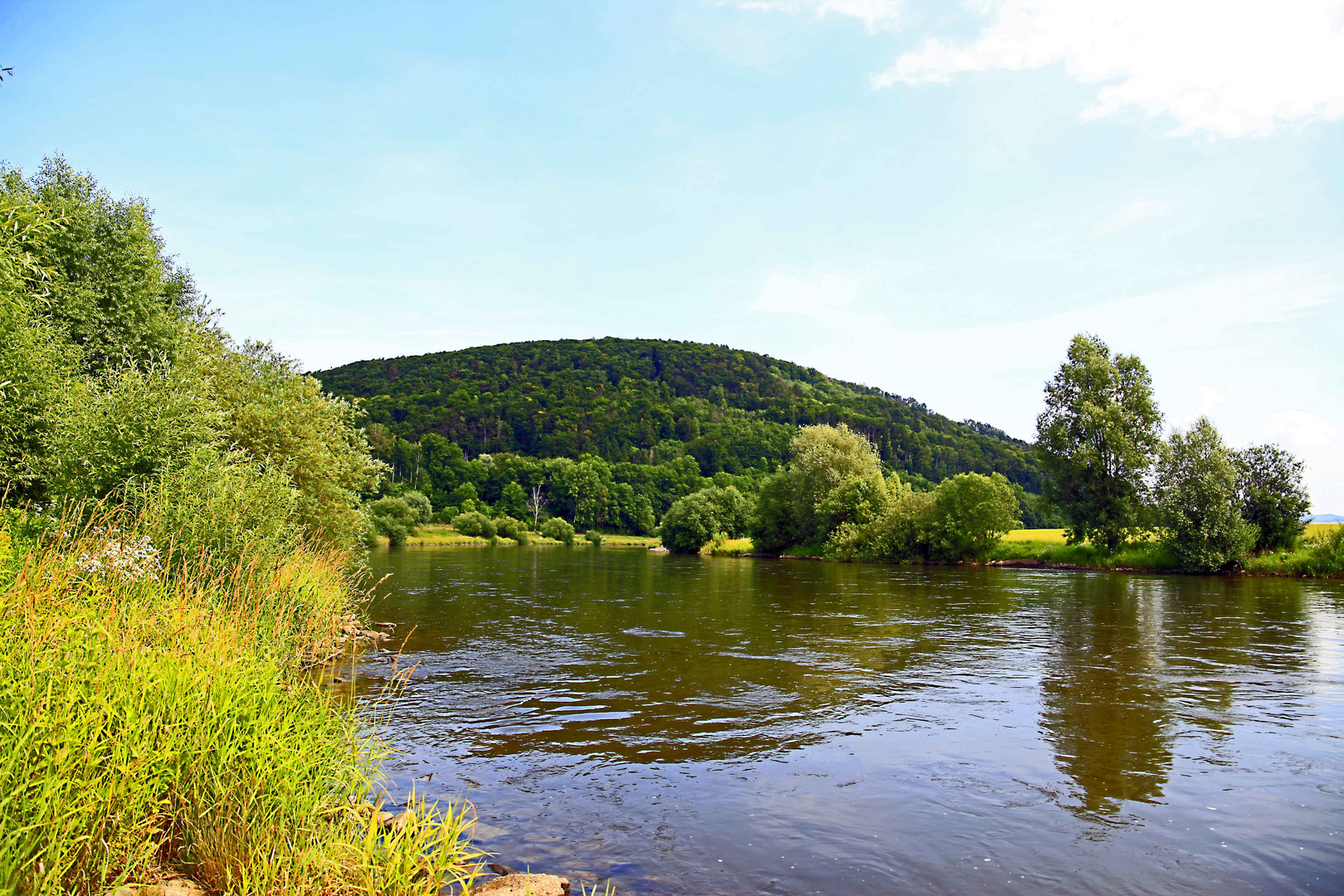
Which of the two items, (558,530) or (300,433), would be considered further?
(558,530)

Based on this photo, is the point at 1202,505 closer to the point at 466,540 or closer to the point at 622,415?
the point at 466,540

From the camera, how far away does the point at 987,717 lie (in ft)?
41.9

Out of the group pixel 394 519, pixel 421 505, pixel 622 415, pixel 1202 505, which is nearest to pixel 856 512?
pixel 1202 505

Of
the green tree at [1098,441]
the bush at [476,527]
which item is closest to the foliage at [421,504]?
the bush at [476,527]

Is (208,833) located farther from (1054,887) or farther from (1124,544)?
(1124,544)

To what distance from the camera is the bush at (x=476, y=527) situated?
353 feet

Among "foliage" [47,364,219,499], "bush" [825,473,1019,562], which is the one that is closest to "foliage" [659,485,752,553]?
"bush" [825,473,1019,562]

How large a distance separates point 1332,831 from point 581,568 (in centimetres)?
4886

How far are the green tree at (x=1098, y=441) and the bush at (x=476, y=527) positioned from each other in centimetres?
7416

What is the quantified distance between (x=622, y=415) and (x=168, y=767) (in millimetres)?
171602

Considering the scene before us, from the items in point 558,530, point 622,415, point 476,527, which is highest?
point 622,415

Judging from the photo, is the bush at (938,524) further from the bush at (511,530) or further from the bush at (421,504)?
the bush at (421,504)

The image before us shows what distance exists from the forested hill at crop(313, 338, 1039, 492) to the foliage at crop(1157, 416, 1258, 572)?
9768 centimetres

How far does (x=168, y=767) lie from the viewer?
523 centimetres
